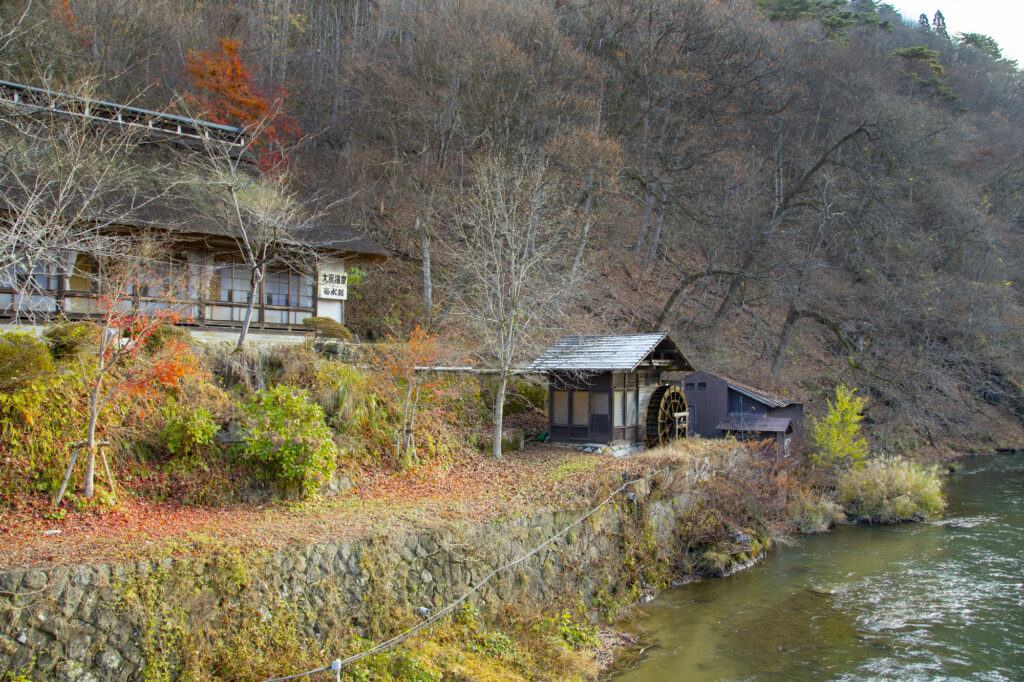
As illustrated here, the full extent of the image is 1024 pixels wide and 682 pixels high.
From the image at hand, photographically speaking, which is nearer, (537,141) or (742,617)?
(742,617)

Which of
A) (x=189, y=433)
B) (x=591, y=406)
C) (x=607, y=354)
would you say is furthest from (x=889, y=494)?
(x=189, y=433)

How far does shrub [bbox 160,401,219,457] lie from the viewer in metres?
11.6

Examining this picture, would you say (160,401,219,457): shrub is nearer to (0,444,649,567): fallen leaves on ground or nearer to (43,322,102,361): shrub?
(0,444,649,567): fallen leaves on ground

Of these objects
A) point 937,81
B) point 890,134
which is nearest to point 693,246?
point 890,134

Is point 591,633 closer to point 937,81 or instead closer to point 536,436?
point 536,436

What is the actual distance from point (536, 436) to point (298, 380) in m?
8.11

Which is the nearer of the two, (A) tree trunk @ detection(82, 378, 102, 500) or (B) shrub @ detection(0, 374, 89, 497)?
(B) shrub @ detection(0, 374, 89, 497)

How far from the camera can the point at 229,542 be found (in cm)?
897

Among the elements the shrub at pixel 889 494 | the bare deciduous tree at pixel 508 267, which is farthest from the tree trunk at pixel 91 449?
the shrub at pixel 889 494

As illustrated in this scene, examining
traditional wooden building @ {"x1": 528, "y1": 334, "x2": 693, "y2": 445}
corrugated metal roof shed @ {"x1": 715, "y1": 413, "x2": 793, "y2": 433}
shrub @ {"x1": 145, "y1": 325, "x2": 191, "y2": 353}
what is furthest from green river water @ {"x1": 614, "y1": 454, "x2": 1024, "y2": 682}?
shrub @ {"x1": 145, "y1": 325, "x2": 191, "y2": 353}

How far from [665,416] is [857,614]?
8293mm

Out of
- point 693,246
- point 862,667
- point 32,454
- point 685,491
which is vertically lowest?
point 862,667

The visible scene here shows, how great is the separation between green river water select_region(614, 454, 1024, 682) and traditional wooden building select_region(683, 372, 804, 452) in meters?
3.95

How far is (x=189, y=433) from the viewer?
1160 centimetres
